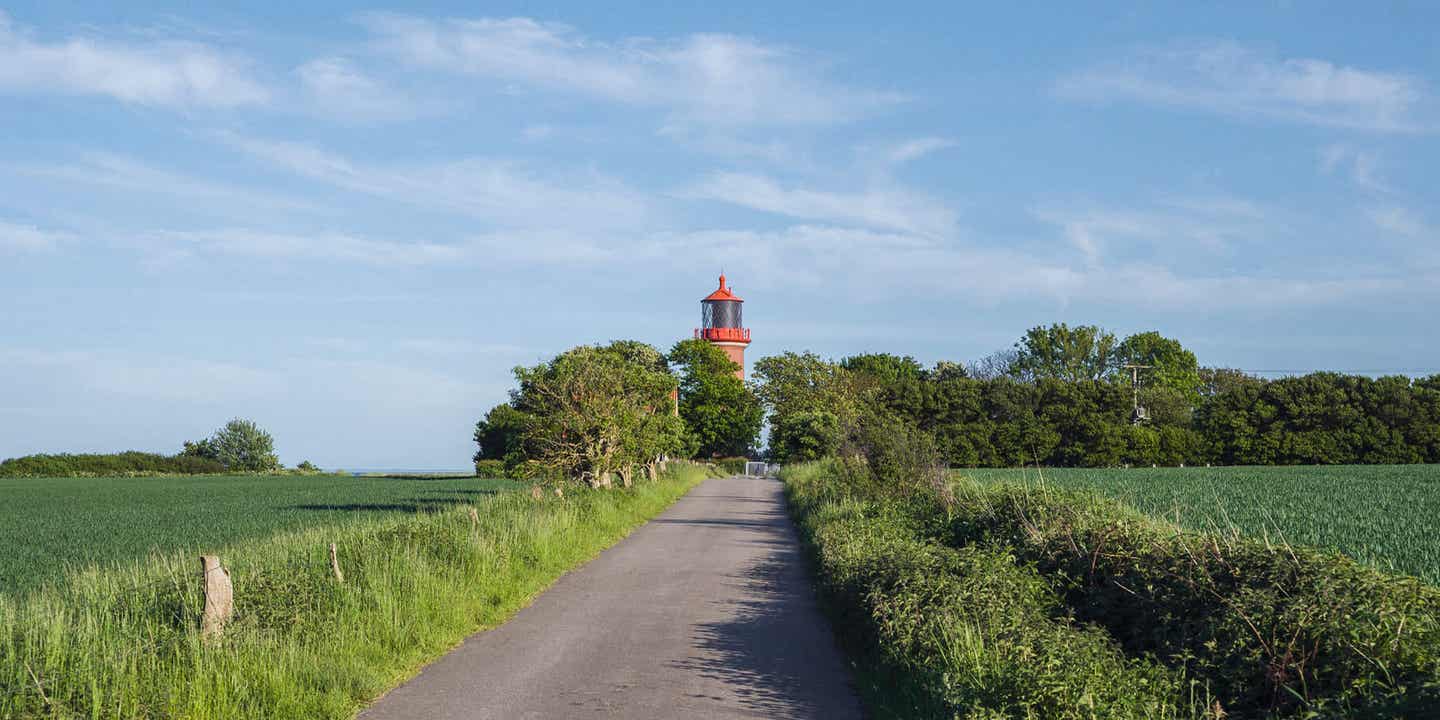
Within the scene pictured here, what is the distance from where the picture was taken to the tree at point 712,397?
263 ft

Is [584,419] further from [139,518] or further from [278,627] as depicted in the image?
[278,627]

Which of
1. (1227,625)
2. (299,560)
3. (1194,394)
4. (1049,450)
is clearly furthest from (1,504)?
(1194,394)

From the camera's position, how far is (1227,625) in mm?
7758

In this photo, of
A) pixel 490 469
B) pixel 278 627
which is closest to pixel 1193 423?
pixel 490 469

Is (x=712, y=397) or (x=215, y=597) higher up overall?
(x=712, y=397)

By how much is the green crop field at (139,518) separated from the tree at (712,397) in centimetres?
3322

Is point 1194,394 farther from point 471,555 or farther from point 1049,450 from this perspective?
point 471,555

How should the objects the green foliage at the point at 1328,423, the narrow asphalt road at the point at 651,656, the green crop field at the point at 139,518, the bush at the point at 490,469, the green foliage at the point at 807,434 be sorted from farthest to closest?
the bush at the point at 490,469, the green foliage at the point at 1328,423, the green foliage at the point at 807,434, the green crop field at the point at 139,518, the narrow asphalt road at the point at 651,656

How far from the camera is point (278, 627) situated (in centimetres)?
950

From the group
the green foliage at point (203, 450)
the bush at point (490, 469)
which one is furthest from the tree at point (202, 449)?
the bush at point (490, 469)

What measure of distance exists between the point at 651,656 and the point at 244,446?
9746 centimetres

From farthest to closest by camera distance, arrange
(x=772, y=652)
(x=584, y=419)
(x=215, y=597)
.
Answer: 1. (x=584, y=419)
2. (x=772, y=652)
3. (x=215, y=597)

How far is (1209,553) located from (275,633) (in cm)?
813

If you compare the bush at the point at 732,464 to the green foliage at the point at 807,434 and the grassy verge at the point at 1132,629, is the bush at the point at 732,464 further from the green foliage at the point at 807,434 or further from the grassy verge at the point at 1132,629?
the grassy verge at the point at 1132,629
